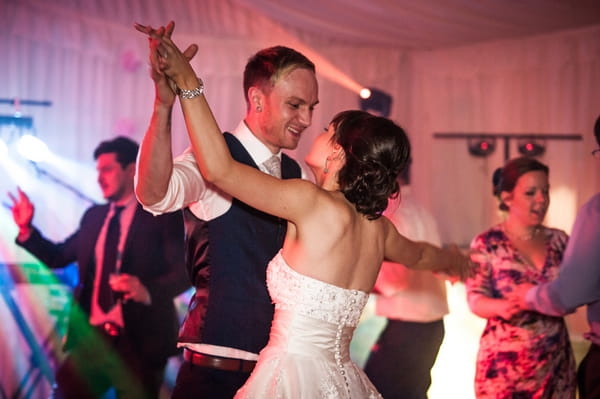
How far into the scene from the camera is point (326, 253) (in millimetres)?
2066

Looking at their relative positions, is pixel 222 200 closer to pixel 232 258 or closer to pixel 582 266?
pixel 232 258

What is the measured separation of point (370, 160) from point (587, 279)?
3.76 ft

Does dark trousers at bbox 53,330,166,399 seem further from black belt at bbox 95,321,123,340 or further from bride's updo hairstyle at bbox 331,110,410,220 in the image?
bride's updo hairstyle at bbox 331,110,410,220

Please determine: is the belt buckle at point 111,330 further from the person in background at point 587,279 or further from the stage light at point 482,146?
the stage light at point 482,146

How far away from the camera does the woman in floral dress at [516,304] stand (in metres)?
3.41

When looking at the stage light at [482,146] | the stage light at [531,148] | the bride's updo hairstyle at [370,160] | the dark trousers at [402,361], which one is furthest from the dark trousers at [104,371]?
the stage light at [531,148]

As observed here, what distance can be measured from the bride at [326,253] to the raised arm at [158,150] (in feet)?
0.77

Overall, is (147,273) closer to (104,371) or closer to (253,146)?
(104,371)

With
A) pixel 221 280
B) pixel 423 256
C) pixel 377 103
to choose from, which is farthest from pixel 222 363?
pixel 377 103

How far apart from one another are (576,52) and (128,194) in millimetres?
3496

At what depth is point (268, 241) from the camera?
238 cm

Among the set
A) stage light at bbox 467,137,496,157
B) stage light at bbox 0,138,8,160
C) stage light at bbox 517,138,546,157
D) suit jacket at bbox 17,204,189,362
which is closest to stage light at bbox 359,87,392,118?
stage light at bbox 467,137,496,157

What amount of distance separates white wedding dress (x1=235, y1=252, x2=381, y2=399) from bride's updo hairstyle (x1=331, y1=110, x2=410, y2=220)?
27 cm

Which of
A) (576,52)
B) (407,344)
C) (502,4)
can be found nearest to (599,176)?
(576,52)
